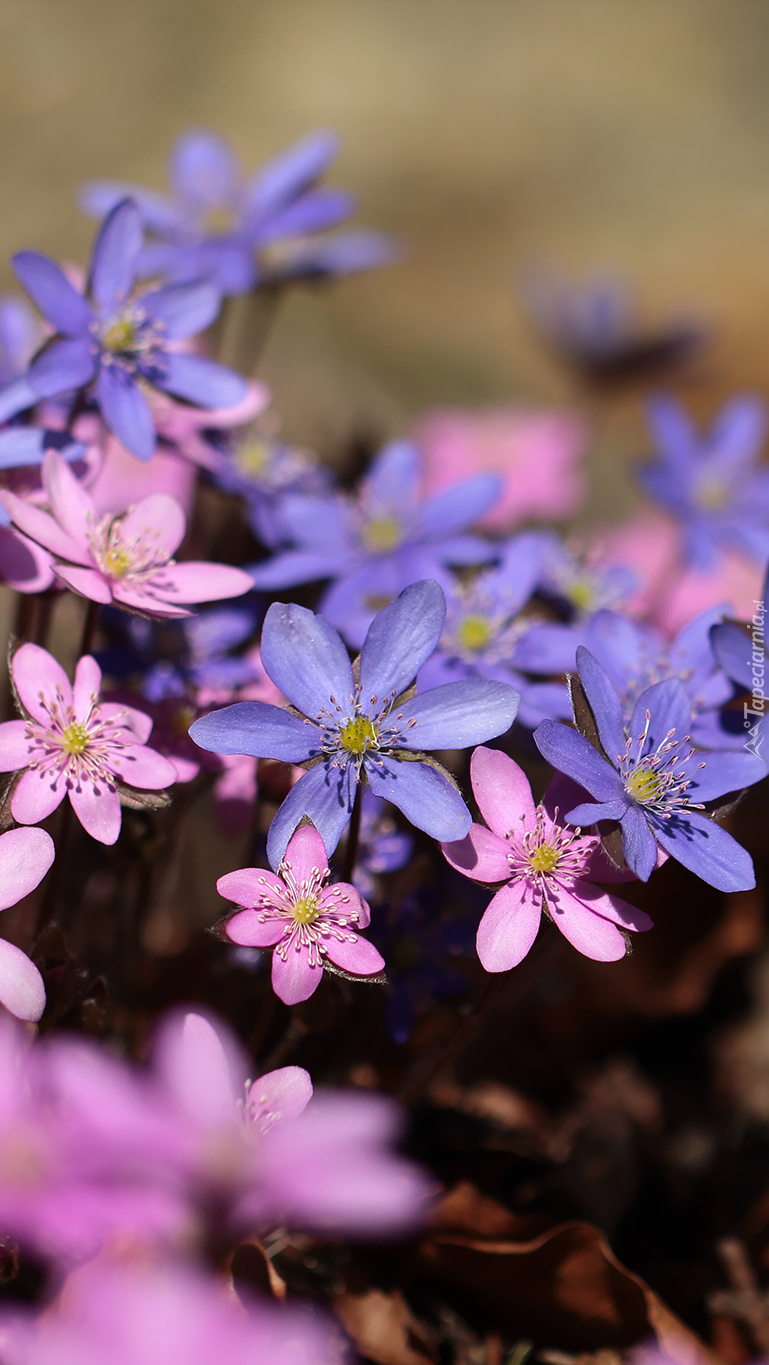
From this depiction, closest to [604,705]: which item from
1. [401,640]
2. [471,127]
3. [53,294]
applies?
[401,640]

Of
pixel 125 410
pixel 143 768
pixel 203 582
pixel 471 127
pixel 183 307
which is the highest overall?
pixel 471 127

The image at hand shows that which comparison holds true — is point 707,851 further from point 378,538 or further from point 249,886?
point 378,538

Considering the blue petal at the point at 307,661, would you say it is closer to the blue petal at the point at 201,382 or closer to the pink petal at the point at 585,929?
the pink petal at the point at 585,929

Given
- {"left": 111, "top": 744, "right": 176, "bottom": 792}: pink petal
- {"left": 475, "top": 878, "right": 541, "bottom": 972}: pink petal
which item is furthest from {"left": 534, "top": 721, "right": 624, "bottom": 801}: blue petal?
{"left": 111, "top": 744, "right": 176, "bottom": 792}: pink petal

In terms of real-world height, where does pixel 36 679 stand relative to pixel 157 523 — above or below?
below

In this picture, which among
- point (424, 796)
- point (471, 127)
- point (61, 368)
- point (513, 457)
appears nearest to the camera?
point (424, 796)

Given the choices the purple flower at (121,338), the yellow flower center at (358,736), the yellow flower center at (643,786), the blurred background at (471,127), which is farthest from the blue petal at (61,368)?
the blurred background at (471,127)

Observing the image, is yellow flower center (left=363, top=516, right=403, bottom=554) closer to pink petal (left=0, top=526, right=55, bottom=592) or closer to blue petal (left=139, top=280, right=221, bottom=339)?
blue petal (left=139, top=280, right=221, bottom=339)
